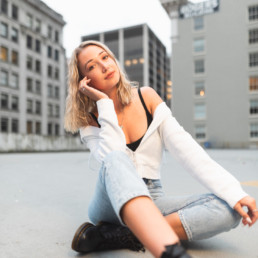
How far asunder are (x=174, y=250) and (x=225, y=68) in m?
34.5

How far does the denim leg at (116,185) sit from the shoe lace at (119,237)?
0.06m

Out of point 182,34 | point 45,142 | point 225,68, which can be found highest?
point 182,34

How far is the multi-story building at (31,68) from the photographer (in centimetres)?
3494

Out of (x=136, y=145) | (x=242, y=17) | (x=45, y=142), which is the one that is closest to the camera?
(x=136, y=145)

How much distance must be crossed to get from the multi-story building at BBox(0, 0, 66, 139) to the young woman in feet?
113

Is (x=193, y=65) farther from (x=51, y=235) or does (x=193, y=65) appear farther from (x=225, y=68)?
(x=51, y=235)

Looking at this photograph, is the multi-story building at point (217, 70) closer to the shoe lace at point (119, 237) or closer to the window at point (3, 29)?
the window at point (3, 29)

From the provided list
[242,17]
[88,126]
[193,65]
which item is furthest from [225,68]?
[88,126]

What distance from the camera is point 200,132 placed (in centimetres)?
3344

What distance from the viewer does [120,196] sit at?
1.38 m

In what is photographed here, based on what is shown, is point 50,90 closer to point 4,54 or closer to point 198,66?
point 4,54

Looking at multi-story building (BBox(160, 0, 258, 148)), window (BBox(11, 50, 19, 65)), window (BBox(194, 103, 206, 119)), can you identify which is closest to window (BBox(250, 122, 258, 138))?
multi-story building (BBox(160, 0, 258, 148))

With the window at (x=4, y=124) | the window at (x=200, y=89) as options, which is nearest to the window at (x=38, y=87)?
the window at (x=4, y=124)

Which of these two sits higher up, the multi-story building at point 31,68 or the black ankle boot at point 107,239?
the multi-story building at point 31,68
